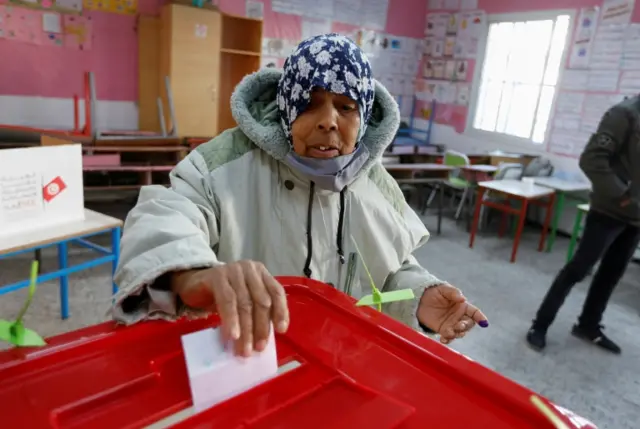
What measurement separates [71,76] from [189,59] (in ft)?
3.90

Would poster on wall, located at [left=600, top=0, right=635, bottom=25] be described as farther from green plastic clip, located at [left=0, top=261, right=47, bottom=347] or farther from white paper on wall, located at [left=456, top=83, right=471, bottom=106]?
green plastic clip, located at [left=0, top=261, right=47, bottom=347]

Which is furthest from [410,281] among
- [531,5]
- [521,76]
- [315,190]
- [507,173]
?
[531,5]

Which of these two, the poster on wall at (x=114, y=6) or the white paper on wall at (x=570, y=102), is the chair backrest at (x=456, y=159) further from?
the poster on wall at (x=114, y=6)

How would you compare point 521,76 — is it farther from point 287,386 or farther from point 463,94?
point 287,386

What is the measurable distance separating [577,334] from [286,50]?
4.57m

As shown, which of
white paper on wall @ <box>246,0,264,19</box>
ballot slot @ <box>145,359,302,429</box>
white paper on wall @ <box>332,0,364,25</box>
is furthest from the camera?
white paper on wall @ <box>332,0,364,25</box>

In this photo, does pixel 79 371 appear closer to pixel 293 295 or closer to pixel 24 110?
pixel 293 295

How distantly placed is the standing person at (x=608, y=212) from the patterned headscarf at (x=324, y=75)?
2.01 metres

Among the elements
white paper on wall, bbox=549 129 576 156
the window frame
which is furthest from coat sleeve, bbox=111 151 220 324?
the window frame

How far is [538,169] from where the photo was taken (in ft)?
16.4

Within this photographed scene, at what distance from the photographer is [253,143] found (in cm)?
108

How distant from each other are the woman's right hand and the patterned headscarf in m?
0.51

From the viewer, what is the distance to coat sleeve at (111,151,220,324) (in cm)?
66

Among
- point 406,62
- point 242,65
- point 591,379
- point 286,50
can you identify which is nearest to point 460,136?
point 406,62
